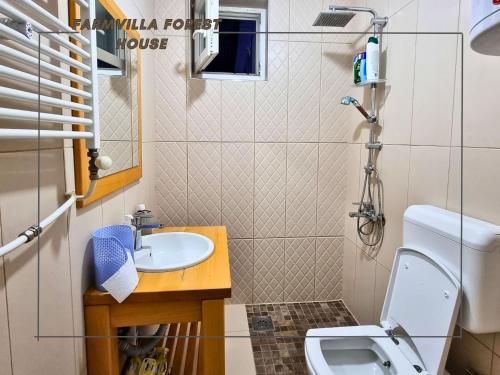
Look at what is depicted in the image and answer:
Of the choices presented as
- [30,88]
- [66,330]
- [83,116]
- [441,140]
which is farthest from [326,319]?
[30,88]

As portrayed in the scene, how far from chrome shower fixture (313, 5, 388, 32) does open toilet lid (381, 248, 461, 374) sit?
93cm

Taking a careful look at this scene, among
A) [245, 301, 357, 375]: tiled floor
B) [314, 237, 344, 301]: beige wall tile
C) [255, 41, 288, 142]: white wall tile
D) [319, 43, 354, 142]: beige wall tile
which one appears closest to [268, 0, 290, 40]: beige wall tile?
[255, 41, 288, 142]: white wall tile

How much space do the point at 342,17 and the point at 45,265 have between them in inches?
56.7

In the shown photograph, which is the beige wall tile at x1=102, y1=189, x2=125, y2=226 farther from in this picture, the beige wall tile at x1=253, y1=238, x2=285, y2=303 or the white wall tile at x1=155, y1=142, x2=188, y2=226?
the beige wall tile at x1=253, y1=238, x2=285, y2=303

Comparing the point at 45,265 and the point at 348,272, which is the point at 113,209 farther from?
the point at 348,272

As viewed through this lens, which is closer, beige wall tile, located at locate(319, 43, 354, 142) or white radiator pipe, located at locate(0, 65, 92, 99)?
white radiator pipe, located at locate(0, 65, 92, 99)

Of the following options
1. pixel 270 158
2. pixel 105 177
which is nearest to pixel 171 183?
pixel 270 158

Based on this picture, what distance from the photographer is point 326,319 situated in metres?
1.35

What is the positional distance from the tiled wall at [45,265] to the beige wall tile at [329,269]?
1.01 meters

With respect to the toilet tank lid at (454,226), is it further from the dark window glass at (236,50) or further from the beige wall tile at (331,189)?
the dark window glass at (236,50)

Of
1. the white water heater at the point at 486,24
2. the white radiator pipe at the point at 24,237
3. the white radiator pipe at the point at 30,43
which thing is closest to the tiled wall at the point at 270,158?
the white water heater at the point at 486,24

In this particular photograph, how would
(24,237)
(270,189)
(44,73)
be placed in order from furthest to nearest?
(270,189), (44,73), (24,237)

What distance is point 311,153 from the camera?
65.0 inches

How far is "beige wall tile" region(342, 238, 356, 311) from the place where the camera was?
4.61 ft
